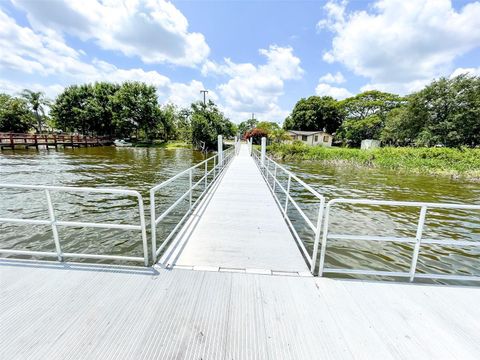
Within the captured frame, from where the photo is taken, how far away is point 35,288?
79.9 inches

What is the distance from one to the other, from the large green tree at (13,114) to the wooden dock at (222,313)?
1913 inches

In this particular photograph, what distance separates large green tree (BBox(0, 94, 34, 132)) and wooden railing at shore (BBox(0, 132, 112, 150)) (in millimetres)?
13925

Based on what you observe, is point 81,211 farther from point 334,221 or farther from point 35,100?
point 35,100

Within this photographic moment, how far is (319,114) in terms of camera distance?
4491cm

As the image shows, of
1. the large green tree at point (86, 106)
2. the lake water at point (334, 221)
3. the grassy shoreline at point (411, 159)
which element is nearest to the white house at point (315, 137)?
the grassy shoreline at point (411, 159)

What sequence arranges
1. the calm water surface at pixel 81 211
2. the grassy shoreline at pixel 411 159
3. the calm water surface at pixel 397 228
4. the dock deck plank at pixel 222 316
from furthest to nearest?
the grassy shoreline at pixel 411 159 → the calm water surface at pixel 81 211 → the calm water surface at pixel 397 228 → the dock deck plank at pixel 222 316

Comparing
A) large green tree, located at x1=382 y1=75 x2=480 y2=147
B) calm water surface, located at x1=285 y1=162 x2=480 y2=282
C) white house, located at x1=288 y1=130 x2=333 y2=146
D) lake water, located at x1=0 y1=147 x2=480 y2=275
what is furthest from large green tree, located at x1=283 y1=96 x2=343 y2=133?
calm water surface, located at x1=285 y1=162 x2=480 y2=282

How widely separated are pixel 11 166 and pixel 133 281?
16.7 metres

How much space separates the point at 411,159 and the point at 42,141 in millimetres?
36578

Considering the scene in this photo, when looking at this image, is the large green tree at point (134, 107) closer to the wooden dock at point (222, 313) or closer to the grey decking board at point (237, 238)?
the grey decking board at point (237, 238)

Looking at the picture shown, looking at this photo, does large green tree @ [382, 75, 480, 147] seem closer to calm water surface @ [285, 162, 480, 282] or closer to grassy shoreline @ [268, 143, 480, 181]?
grassy shoreline @ [268, 143, 480, 181]

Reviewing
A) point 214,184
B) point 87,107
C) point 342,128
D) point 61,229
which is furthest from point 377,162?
point 87,107

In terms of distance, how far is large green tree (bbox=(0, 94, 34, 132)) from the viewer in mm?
35062

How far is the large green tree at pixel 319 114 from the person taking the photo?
44.5 metres
